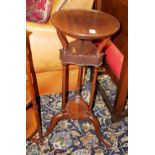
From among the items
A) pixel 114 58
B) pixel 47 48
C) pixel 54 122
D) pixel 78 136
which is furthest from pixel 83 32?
pixel 78 136

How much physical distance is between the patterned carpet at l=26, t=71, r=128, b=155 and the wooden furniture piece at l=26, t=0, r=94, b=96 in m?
0.19

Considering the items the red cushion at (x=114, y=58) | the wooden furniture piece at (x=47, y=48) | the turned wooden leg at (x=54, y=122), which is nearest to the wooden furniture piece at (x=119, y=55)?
the red cushion at (x=114, y=58)

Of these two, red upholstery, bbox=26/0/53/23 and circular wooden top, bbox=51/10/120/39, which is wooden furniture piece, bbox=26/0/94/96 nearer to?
red upholstery, bbox=26/0/53/23

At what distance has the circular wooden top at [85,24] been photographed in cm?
125

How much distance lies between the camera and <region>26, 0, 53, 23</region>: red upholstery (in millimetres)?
1786

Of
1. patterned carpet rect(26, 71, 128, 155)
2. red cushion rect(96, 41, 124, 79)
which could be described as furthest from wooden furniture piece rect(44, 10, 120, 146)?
patterned carpet rect(26, 71, 128, 155)

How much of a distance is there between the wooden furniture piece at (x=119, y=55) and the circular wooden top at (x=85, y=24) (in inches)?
7.9

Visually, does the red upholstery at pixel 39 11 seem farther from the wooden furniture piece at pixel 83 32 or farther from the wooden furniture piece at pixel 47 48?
the wooden furniture piece at pixel 83 32

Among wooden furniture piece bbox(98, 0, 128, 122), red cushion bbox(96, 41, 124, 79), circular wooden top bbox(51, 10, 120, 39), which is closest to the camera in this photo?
circular wooden top bbox(51, 10, 120, 39)
